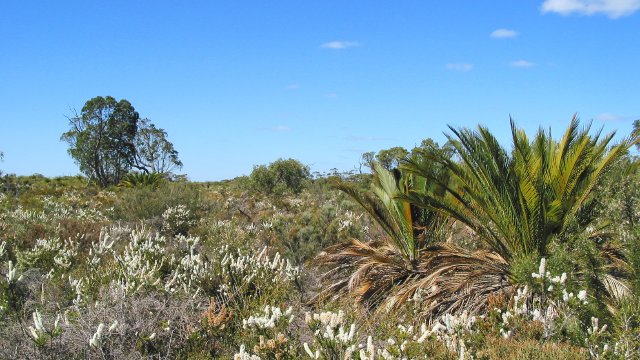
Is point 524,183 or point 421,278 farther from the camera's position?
point 421,278

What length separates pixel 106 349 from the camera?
5113 mm

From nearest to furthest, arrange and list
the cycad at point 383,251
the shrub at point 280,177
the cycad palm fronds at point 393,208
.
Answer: the cycad at point 383,251 → the cycad palm fronds at point 393,208 → the shrub at point 280,177

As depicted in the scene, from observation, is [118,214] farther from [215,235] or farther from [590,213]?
[590,213]

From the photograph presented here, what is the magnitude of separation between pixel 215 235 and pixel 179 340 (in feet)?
26.9

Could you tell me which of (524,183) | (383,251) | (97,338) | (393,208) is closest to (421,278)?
(383,251)

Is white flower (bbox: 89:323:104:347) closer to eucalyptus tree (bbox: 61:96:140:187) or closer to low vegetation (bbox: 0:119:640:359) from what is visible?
low vegetation (bbox: 0:119:640:359)

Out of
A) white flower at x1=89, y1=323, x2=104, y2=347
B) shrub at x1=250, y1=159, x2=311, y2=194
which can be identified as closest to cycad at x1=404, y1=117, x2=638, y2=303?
white flower at x1=89, y1=323, x2=104, y2=347

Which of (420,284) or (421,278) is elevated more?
(420,284)

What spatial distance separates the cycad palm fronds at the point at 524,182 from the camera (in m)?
6.70

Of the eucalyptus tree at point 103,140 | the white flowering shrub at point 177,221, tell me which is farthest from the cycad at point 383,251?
the eucalyptus tree at point 103,140

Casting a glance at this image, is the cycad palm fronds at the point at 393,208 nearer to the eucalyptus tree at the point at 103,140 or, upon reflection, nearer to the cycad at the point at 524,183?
the cycad at the point at 524,183

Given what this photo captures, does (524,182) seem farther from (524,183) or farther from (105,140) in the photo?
(105,140)

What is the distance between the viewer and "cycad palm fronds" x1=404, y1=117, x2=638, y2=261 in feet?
22.0

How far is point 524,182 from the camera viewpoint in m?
6.69
